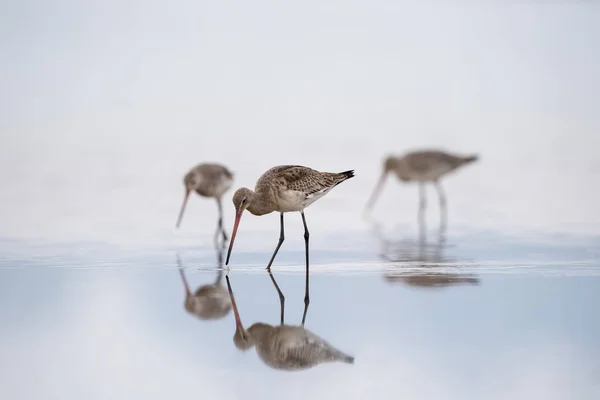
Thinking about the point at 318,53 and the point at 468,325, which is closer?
the point at 468,325

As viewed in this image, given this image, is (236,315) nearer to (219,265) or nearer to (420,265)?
(219,265)

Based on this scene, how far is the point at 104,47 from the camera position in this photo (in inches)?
959

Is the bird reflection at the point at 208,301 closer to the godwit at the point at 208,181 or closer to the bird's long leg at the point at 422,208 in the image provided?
the godwit at the point at 208,181

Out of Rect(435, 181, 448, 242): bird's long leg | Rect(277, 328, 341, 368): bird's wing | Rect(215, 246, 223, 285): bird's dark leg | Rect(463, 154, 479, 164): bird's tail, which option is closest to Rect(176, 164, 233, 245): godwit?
Rect(215, 246, 223, 285): bird's dark leg

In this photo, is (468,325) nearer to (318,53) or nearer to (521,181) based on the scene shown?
(521,181)

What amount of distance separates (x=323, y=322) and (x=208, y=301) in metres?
0.97

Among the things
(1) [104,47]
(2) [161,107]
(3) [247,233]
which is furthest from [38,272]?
(1) [104,47]

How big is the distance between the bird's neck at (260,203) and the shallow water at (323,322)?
1.50 ft

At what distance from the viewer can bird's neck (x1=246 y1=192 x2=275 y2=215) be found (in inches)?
336

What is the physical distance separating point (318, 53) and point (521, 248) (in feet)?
50.6

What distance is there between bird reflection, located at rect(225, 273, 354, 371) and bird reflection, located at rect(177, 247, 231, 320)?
35cm

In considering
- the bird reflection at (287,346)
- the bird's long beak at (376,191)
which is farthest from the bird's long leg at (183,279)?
the bird's long beak at (376,191)

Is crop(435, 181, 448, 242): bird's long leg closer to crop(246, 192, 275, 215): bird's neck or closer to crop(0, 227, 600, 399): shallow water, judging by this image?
crop(0, 227, 600, 399): shallow water

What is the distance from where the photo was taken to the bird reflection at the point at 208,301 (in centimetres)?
697
